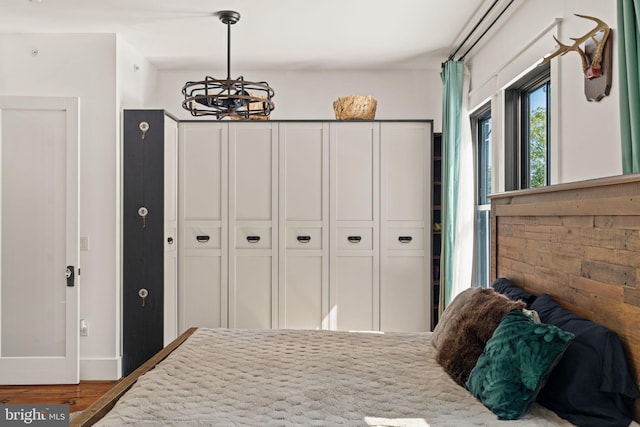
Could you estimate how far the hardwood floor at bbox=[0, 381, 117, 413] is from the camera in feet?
12.9

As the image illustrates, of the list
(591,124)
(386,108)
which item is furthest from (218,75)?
(591,124)

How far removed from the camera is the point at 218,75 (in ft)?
18.8

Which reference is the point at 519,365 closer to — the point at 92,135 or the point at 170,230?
the point at 170,230

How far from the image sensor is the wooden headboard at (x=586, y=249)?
1.77m

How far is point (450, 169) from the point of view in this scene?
472 centimetres

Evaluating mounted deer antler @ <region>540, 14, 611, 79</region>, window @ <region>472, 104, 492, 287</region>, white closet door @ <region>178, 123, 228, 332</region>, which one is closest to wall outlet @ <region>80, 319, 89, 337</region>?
white closet door @ <region>178, 123, 228, 332</region>

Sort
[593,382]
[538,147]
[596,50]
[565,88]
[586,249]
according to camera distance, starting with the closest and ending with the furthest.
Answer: [593,382], [586,249], [596,50], [565,88], [538,147]

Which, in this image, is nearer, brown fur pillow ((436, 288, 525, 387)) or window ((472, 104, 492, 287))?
brown fur pillow ((436, 288, 525, 387))

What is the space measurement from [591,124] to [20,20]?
3.88m

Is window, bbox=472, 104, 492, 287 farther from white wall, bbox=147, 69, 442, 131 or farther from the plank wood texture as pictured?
the plank wood texture

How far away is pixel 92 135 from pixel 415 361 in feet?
10.7

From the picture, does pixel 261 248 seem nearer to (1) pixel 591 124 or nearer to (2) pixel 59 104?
(2) pixel 59 104

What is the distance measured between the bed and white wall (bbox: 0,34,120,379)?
1.89 metres

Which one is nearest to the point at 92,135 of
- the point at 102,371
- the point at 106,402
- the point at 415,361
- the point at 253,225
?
the point at 253,225
